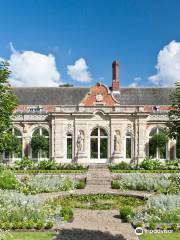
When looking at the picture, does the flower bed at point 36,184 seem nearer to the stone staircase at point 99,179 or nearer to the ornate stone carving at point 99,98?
the stone staircase at point 99,179

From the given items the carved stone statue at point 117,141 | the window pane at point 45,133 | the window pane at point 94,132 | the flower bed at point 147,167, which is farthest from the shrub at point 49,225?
the window pane at point 45,133

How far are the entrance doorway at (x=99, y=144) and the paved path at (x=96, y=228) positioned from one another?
17.5 metres

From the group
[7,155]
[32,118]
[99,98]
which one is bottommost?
[7,155]

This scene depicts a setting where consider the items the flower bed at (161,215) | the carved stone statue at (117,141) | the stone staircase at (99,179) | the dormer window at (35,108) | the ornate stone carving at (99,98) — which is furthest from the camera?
the dormer window at (35,108)

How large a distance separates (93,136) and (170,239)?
22044 mm

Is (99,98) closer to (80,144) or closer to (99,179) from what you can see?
(80,144)

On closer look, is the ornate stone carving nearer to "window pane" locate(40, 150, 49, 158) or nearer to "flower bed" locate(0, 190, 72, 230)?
"window pane" locate(40, 150, 49, 158)

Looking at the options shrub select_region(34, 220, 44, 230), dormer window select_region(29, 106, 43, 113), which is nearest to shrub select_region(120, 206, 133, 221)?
shrub select_region(34, 220, 44, 230)

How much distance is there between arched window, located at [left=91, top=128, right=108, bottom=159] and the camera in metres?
31.1

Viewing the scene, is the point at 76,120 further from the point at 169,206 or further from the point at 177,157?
the point at 169,206

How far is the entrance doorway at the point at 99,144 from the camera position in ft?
102

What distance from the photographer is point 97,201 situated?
16.1m

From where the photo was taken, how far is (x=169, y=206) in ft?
39.4

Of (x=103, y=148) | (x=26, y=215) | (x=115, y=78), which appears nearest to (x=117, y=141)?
(x=103, y=148)
